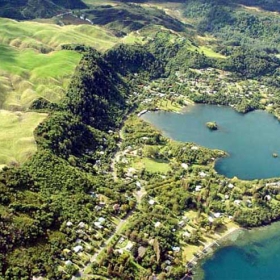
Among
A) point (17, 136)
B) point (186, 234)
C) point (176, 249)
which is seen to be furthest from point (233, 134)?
point (17, 136)

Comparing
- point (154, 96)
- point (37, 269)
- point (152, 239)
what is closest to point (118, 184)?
point (152, 239)

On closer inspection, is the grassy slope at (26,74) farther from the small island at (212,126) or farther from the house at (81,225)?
the small island at (212,126)

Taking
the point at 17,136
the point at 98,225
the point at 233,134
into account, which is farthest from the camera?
the point at 233,134

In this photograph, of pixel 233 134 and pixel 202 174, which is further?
pixel 233 134

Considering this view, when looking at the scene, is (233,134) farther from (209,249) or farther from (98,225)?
(98,225)

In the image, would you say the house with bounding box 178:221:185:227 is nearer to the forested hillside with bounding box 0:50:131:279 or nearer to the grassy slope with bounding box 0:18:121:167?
the forested hillside with bounding box 0:50:131:279


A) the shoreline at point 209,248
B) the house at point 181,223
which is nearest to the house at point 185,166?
the house at point 181,223
